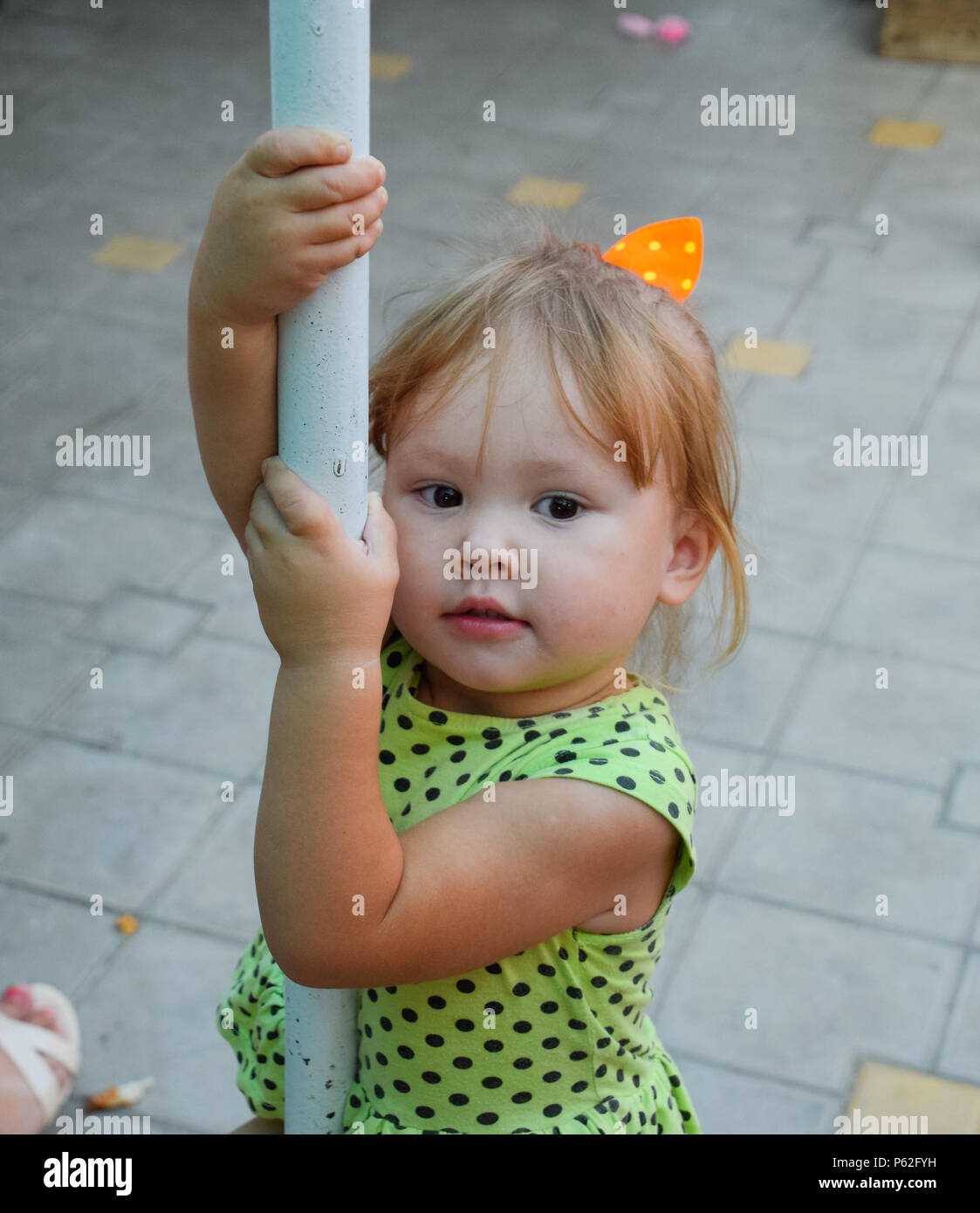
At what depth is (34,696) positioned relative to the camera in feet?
11.1

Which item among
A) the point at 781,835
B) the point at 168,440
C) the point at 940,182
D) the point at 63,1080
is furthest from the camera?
the point at 940,182

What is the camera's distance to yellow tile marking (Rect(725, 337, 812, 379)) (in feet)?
15.1

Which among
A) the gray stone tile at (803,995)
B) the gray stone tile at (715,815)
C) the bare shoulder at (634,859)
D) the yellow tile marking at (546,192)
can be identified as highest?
the bare shoulder at (634,859)

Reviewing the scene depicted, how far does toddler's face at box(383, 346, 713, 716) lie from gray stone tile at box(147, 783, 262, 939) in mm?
1768

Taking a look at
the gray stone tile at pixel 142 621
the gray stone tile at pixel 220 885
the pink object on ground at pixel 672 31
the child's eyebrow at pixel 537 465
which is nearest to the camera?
the child's eyebrow at pixel 537 465

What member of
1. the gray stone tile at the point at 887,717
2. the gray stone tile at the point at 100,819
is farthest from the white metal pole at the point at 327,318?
the gray stone tile at the point at 887,717

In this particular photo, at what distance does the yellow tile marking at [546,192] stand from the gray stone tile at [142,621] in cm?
226

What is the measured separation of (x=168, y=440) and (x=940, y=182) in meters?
3.08

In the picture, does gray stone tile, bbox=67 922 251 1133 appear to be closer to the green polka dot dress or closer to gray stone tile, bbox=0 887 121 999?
gray stone tile, bbox=0 887 121 999

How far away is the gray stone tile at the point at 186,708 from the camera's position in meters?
3.29
